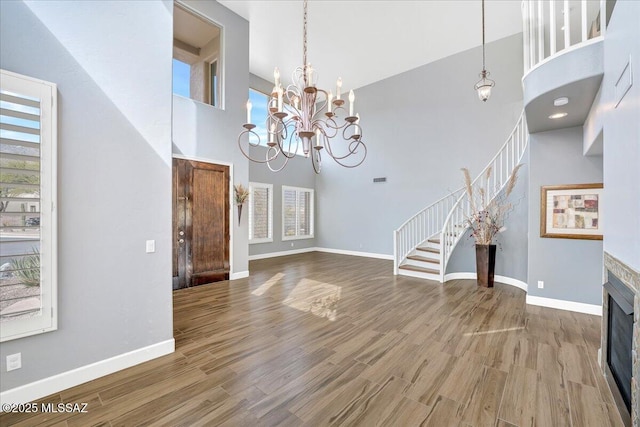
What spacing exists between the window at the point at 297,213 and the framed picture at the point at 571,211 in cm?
673

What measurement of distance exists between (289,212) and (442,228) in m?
5.05

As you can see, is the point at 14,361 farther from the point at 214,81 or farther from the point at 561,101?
the point at 561,101

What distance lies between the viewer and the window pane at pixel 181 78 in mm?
5352

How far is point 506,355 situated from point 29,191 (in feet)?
14.8

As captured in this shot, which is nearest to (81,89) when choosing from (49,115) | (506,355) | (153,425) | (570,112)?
(49,115)

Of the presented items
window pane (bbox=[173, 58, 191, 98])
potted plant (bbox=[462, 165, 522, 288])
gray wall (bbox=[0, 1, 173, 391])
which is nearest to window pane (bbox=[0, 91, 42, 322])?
gray wall (bbox=[0, 1, 173, 391])

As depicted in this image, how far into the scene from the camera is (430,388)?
7.39 ft

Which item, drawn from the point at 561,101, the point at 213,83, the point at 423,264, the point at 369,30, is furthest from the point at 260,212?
the point at 561,101

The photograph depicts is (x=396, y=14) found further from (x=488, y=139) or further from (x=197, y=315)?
(x=197, y=315)

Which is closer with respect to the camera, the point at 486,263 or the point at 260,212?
the point at 486,263

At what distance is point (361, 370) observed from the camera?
8.22 feet

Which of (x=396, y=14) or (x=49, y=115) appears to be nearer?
(x=49, y=115)

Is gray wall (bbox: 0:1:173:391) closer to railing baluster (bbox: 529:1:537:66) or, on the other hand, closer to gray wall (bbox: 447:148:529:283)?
railing baluster (bbox: 529:1:537:66)

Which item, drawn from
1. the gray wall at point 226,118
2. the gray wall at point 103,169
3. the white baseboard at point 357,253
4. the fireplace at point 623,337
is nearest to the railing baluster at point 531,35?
the fireplace at point 623,337
